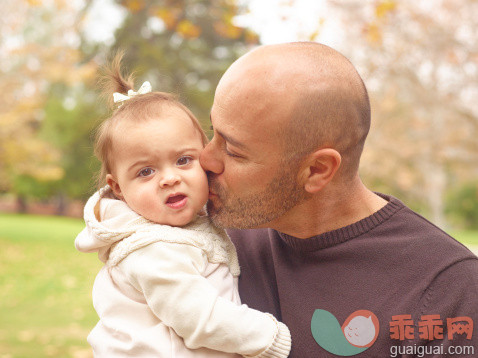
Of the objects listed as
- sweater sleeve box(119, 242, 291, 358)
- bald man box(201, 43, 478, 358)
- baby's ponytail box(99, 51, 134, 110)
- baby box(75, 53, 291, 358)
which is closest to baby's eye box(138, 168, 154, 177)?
baby box(75, 53, 291, 358)

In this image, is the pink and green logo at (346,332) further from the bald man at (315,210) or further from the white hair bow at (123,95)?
the white hair bow at (123,95)

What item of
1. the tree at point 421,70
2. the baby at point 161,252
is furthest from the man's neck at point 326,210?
the tree at point 421,70

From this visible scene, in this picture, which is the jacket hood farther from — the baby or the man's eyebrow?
the man's eyebrow

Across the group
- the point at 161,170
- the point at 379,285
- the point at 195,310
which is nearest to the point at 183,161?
the point at 161,170

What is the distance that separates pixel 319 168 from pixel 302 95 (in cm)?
31

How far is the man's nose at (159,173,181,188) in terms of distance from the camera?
2062 mm

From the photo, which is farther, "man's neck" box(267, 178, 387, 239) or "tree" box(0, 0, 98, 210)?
"tree" box(0, 0, 98, 210)

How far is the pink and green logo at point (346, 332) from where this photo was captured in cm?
193

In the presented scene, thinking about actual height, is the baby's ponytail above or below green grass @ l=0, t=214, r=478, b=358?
above

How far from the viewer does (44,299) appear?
972 centimetres

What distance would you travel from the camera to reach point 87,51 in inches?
773

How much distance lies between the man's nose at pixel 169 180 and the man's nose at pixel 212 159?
147 mm

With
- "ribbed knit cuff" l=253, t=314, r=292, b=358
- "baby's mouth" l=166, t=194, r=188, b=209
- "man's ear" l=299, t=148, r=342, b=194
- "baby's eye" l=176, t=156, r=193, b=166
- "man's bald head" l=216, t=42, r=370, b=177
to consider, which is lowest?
"ribbed knit cuff" l=253, t=314, r=292, b=358

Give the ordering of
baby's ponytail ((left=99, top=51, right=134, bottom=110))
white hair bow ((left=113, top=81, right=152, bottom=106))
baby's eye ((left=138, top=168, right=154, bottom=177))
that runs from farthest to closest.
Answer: baby's ponytail ((left=99, top=51, right=134, bottom=110)), white hair bow ((left=113, top=81, right=152, bottom=106)), baby's eye ((left=138, top=168, right=154, bottom=177))
